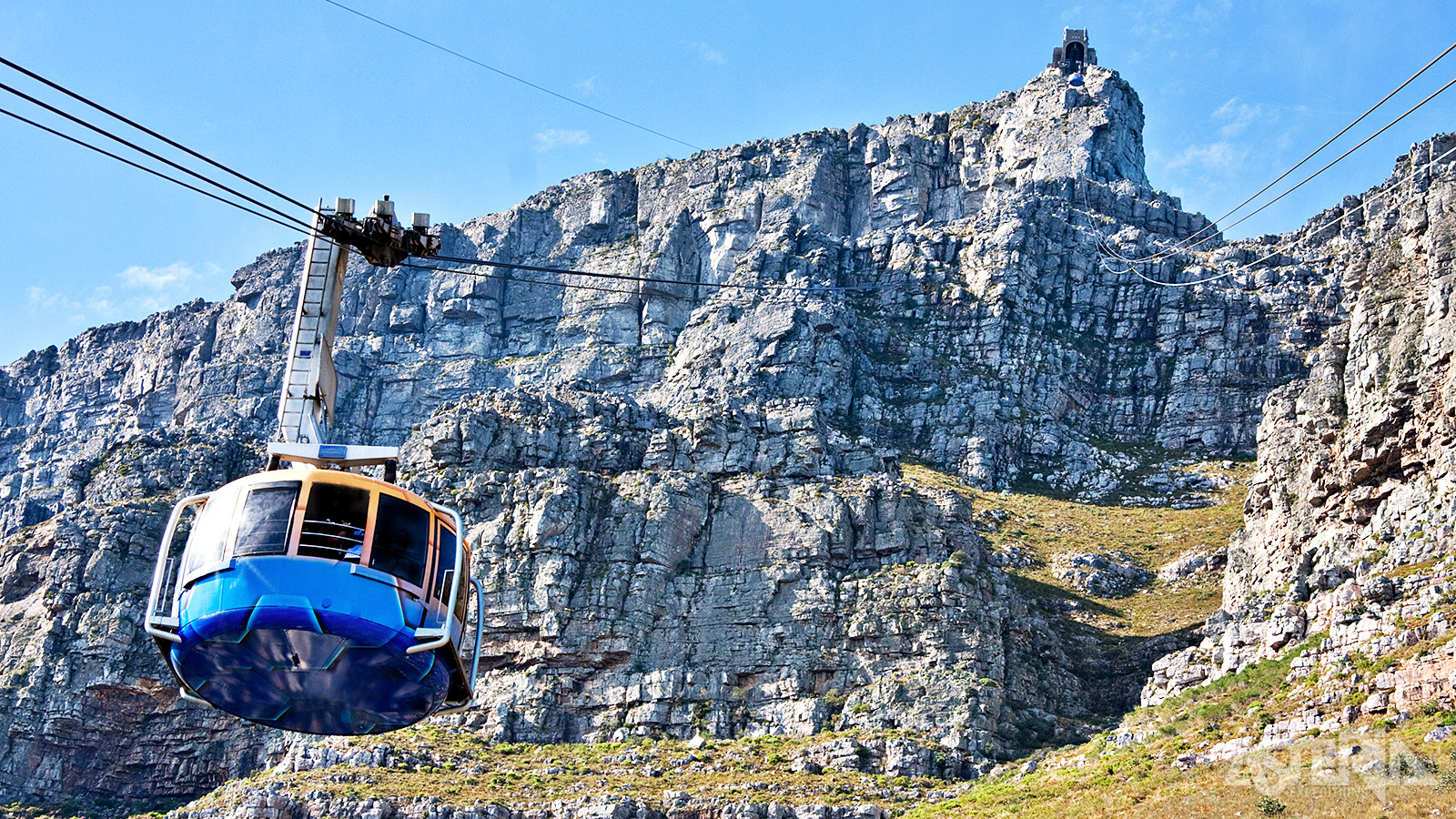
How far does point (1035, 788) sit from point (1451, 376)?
26.7 m

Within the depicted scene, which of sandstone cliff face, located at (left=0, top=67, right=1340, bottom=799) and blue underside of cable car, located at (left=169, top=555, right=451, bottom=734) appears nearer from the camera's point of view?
blue underside of cable car, located at (left=169, top=555, right=451, bottom=734)

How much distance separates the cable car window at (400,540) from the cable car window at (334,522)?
1.11 ft

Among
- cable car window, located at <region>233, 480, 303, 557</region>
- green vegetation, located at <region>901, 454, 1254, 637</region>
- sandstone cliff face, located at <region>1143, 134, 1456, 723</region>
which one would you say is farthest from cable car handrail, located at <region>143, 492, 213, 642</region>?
green vegetation, located at <region>901, 454, 1254, 637</region>

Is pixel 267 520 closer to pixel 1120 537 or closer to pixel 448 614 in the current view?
pixel 448 614

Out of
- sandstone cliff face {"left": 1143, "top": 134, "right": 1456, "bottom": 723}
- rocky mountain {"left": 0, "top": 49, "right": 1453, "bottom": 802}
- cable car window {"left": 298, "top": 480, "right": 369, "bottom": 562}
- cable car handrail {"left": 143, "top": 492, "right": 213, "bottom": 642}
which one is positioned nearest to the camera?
cable car handrail {"left": 143, "top": 492, "right": 213, "bottom": 642}

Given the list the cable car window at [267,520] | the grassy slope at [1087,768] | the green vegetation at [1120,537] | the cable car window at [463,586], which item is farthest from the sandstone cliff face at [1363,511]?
the cable car window at [267,520]

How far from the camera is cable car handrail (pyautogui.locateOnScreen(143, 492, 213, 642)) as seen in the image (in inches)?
1161

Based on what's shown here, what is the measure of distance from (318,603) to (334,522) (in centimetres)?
178

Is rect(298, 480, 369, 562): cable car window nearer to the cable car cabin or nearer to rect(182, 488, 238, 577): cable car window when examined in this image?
the cable car cabin

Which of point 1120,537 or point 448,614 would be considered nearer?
point 448,614

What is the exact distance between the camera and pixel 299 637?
29.1m

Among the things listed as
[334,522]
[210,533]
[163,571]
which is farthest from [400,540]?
[163,571]

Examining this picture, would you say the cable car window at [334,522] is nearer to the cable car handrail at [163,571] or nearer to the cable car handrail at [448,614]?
the cable car handrail at [448,614]

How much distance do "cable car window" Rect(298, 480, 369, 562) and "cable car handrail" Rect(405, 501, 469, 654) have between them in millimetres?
1853
